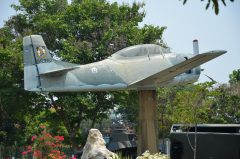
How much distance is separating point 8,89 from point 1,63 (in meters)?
2.13

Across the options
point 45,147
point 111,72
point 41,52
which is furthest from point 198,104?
point 41,52

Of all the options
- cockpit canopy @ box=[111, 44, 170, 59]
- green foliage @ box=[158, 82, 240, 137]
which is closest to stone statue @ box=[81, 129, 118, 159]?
cockpit canopy @ box=[111, 44, 170, 59]

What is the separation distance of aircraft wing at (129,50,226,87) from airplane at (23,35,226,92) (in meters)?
0.04

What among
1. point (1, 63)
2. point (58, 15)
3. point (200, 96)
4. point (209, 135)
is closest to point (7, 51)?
point (1, 63)

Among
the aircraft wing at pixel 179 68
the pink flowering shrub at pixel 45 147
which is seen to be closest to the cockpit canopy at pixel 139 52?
the aircraft wing at pixel 179 68

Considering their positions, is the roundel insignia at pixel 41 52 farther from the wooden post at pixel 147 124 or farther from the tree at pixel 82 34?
the tree at pixel 82 34

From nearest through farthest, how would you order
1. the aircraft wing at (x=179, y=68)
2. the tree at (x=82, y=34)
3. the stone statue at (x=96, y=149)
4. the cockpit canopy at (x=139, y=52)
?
the stone statue at (x=96, y=149) < the aircraft wing at (x=179, y=68) < the cockpit canopy at (x=139, y=52) < the tree at (x=82, y=34)

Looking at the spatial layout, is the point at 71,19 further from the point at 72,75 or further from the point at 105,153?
the point at 105,153

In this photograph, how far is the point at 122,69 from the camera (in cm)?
1683

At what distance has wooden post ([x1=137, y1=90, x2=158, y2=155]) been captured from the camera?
16.1 metres

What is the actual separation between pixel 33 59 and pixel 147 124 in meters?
6.17

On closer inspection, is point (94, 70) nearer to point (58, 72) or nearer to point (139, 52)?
point (58, 72)

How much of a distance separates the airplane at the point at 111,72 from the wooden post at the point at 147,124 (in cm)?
54

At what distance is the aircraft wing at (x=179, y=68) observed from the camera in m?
12.6
